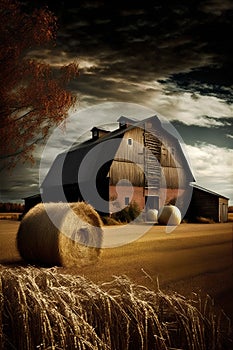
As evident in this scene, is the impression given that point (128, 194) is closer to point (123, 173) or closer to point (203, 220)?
point (123, 173)

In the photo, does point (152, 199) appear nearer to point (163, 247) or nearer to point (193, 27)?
point (163, 247)

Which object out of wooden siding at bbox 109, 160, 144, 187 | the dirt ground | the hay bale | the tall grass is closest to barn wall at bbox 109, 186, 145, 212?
wooden siding at bbox 109, 160, 144, 187

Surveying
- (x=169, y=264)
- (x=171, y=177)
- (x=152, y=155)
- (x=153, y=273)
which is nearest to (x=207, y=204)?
(x=171, y=177)

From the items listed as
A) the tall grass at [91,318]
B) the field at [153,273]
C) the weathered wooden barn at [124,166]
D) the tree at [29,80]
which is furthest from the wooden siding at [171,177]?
the tall grass at [91,318]

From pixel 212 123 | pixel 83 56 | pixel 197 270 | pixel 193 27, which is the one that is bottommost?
pixel 197 270

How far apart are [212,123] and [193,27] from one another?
45.3 inches

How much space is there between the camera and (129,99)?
463 centimetres

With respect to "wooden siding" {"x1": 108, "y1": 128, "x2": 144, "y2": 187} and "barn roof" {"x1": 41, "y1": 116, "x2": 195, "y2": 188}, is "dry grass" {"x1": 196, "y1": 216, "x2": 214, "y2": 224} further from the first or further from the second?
"barn roof" {"x1": 41, "y1": 116, "x2": 195, "y2": 188}

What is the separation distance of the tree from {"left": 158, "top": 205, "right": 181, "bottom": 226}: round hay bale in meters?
4.86

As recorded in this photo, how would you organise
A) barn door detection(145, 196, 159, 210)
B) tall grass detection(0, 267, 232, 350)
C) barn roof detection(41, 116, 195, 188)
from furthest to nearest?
barn door detection(145, 196, 159, 210), barn roof detection(41, 116, 195, 188), tall grass detection(0, 267, 232, 350)

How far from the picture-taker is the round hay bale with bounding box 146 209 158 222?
8.88 m

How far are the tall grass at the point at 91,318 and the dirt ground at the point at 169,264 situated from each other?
1.46 ft

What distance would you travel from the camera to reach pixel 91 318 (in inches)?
66.2

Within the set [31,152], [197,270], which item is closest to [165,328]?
[197,270]
